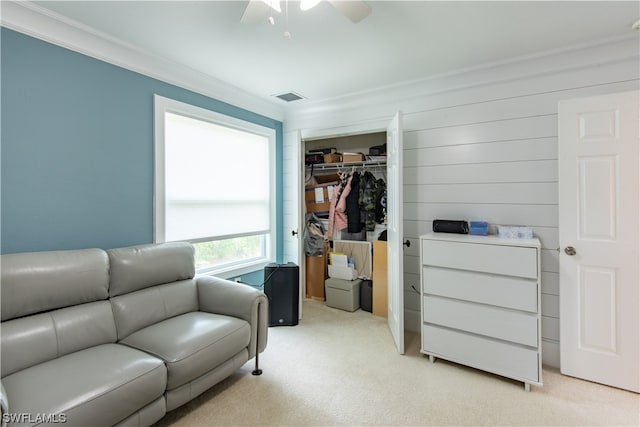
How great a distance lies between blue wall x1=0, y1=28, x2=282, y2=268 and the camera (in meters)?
1.87

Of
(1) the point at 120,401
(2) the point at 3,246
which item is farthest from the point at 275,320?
(2) the point at 3,246

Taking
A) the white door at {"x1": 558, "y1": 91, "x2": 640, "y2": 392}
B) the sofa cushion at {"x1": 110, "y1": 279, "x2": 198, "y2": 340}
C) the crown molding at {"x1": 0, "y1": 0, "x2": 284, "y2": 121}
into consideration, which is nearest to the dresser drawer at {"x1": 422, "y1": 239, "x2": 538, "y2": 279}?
the white door at {"x1": 558, "y1": 91, "x2": 640, "y2": 392}

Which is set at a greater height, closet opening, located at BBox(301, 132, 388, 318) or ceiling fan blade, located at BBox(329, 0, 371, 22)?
ceiling fan blade, located at BBox(329, 0, 371, 22)

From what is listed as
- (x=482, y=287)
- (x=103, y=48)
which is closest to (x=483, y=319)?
(x=482, y=287)

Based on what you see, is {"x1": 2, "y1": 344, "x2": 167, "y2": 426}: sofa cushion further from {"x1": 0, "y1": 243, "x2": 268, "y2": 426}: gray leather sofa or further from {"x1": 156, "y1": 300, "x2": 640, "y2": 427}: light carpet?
{"x1": 156, "y1": 300, "x2": 640, "y2": 427}: light carpet

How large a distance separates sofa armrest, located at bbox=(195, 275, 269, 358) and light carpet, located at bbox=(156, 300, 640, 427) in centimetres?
30

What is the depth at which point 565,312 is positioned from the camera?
231 centimetres

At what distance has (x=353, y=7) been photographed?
160cm

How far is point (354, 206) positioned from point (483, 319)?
6.43 feet

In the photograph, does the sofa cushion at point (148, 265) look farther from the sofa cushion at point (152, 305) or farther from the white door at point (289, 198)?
the white door at point (289, 198)

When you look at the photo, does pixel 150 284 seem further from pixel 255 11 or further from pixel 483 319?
pixel 483 319

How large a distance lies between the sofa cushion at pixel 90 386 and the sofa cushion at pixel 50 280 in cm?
32

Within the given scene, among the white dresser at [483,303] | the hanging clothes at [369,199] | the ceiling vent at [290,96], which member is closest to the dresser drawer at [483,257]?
the white dresser at [483,303]

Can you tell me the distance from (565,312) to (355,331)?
5.69 ft
